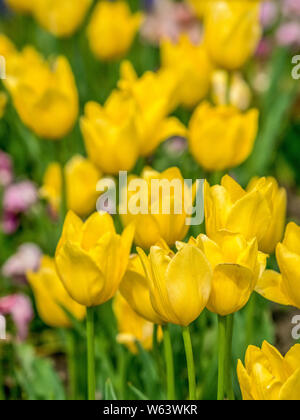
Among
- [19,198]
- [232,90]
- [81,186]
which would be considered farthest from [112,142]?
[232,90]


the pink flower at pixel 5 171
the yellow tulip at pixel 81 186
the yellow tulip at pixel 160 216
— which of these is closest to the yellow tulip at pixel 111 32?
the pink flower at pixel 5 171

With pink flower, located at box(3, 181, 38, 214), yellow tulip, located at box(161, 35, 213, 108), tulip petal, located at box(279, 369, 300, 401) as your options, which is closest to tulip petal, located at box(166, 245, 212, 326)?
tulip petal, located at box(279, 369, 300, 401)

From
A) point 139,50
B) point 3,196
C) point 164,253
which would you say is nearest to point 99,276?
point 164,253

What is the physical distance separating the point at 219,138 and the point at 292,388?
1.87 feet

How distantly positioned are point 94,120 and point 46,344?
23.9 inches

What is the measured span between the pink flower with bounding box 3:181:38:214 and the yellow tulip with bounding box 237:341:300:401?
1117 millimetres

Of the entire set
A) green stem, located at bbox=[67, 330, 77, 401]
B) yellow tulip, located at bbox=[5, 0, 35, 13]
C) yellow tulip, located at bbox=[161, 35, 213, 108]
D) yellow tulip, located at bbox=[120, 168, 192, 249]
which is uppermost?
yellow tulip, located at bbox=[5, 0, 35, 13]

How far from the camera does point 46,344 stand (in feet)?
5.27

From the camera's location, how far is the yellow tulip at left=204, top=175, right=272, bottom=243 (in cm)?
76

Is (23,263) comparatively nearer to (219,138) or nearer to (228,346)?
(219,138)

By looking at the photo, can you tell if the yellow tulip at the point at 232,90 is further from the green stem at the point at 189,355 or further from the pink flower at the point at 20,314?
the green stem at the point at 189,355

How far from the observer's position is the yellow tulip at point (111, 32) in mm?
1874

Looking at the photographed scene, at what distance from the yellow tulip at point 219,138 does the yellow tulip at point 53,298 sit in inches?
11.1

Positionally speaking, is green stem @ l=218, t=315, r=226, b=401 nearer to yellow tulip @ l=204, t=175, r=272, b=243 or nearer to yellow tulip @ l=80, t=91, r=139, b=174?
yellow tulip @ l=204, t=175, r=272, b=243
